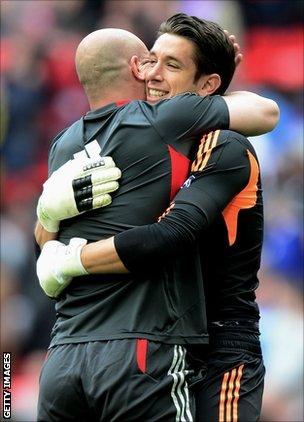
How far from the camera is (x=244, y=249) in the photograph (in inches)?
172

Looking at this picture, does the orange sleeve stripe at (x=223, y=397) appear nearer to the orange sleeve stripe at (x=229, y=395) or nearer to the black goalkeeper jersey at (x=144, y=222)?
the orange sleeve stripe at (x=229, y=395)

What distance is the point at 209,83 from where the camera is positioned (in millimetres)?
4570

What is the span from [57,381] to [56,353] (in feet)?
0.42

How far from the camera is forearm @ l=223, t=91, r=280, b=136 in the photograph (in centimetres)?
427

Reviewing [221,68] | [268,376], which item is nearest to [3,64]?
[268,376]

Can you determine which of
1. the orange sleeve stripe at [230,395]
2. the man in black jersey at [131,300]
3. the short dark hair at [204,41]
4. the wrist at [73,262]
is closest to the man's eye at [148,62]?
the short dark hair at [204,41]

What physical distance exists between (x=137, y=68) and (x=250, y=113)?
506 millimetres

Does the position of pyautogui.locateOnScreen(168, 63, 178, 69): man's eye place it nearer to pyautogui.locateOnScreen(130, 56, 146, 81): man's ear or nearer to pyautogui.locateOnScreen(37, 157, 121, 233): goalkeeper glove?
pyautogui.locateOnScreen(130, 56, 146, 81): man's ear

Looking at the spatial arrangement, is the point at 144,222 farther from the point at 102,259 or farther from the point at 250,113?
the point at 250,113

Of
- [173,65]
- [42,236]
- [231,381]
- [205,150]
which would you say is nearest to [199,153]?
[205,150]

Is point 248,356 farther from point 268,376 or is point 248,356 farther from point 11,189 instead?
point 11,189

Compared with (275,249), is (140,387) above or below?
below

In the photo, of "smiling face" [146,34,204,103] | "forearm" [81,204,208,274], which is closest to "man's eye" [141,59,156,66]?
"smiling face" [146,34,204,103]

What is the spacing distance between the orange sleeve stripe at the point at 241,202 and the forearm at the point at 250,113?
0.13 metres
